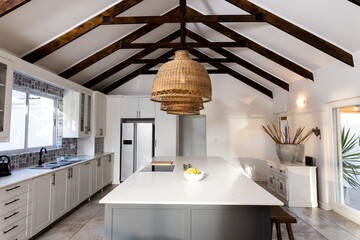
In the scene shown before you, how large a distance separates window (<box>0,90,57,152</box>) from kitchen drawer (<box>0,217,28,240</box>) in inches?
43.3

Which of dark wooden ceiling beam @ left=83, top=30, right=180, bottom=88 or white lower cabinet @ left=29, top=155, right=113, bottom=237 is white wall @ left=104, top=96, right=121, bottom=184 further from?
white lower cabinet @ left=29, top=155, right=113, bottom=237

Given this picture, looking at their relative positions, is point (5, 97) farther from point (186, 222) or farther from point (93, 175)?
point (186, 222)

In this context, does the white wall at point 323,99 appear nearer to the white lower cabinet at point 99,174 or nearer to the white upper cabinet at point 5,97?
the white lower cabinet at point 99,174

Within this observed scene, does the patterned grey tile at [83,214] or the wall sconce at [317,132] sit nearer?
the patterned grey tile at [83,214]

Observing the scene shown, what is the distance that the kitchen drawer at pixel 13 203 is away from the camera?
6.75 feet

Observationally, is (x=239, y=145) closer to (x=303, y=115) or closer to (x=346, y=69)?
(x=303, y=115)

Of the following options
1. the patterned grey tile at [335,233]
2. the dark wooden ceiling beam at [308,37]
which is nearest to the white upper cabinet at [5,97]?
the dark wooden ceiling beam at [308,37]

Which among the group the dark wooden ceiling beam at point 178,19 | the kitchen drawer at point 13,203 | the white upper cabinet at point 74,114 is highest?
the dark wooden ceiling beam at point 178,19

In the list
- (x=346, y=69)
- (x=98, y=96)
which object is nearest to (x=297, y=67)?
(x=346, y=69)

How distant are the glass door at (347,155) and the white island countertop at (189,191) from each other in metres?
2.15

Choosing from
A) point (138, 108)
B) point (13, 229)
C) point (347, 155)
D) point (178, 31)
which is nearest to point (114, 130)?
point (138, 108)

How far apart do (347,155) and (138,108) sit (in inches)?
172

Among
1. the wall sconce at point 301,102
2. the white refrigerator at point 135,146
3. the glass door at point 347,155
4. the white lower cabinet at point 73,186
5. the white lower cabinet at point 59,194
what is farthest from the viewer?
→ the white refrigerator at point 135,146

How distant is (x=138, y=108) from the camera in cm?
526
